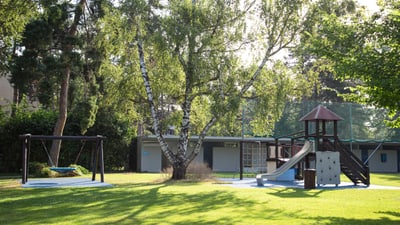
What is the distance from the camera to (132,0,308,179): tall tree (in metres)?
19.2

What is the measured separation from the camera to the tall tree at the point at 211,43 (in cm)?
1917

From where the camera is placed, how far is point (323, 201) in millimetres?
12898

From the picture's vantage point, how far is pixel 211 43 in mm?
19344

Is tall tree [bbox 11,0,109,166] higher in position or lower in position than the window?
higher

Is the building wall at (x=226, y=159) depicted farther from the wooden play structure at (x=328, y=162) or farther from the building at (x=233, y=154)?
the wooden play structure at (x=328, y=162)

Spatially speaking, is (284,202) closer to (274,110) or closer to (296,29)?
(274,110)

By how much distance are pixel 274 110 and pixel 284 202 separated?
8.54 m

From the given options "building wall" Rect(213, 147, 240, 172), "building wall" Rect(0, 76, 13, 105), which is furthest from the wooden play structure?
"building wall" Rect(0, 76, 13, 105)

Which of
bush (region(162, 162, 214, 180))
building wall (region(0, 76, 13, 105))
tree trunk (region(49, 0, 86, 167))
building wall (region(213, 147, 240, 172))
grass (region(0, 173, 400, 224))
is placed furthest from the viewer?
building wall (region(0, 76, 13, 105))

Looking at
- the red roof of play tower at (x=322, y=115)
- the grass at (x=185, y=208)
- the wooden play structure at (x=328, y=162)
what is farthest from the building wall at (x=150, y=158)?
the grass at (x=185, y=208)

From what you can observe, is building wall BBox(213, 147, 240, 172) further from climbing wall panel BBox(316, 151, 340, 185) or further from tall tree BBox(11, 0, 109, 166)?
climbing wall panel BBox(316, 151, 340, 185)

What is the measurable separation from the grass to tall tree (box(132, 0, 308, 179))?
19.6 ft

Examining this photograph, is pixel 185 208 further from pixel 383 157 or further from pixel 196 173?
pixel 383 157

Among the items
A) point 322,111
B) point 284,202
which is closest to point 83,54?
point 322,111
